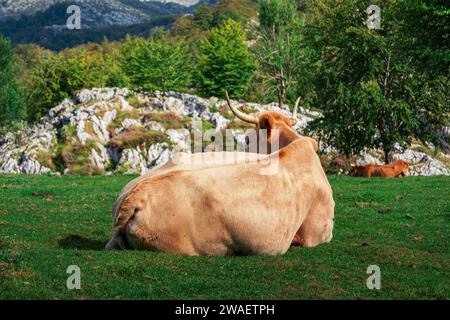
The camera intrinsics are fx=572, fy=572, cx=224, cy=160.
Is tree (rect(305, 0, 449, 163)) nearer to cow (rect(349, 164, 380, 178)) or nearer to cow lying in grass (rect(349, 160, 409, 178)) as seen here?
cow (rect(349, 164, 380, 178))

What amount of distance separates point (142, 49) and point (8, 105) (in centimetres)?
2068

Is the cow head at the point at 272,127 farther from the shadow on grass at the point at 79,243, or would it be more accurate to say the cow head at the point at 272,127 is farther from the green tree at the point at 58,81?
the green tree at the point at 58,81

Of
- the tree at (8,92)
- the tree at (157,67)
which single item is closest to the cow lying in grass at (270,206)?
the tree at (157,67)

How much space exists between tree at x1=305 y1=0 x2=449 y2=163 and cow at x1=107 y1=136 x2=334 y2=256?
28.0 metres

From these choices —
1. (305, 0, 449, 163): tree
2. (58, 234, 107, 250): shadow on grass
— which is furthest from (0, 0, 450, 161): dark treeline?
(58, 234, 107, 250): shadow on grass

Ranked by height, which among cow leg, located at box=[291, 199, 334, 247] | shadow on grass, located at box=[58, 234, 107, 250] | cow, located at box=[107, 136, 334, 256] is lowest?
shadow on grass, located at box=[58, 234, 107, 250]

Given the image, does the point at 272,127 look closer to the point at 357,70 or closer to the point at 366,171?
the point at 366,171

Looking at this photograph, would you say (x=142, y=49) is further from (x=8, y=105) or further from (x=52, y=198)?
(x=52, y=198)

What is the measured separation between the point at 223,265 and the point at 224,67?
66.4 meters

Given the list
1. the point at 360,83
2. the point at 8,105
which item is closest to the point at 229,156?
the point at 360,83

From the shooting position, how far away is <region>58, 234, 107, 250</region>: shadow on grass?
10.5 m

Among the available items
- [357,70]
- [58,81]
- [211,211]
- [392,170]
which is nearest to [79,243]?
[211,211]

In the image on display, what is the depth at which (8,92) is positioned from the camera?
80250mm

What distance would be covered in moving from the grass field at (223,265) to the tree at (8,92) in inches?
2782
